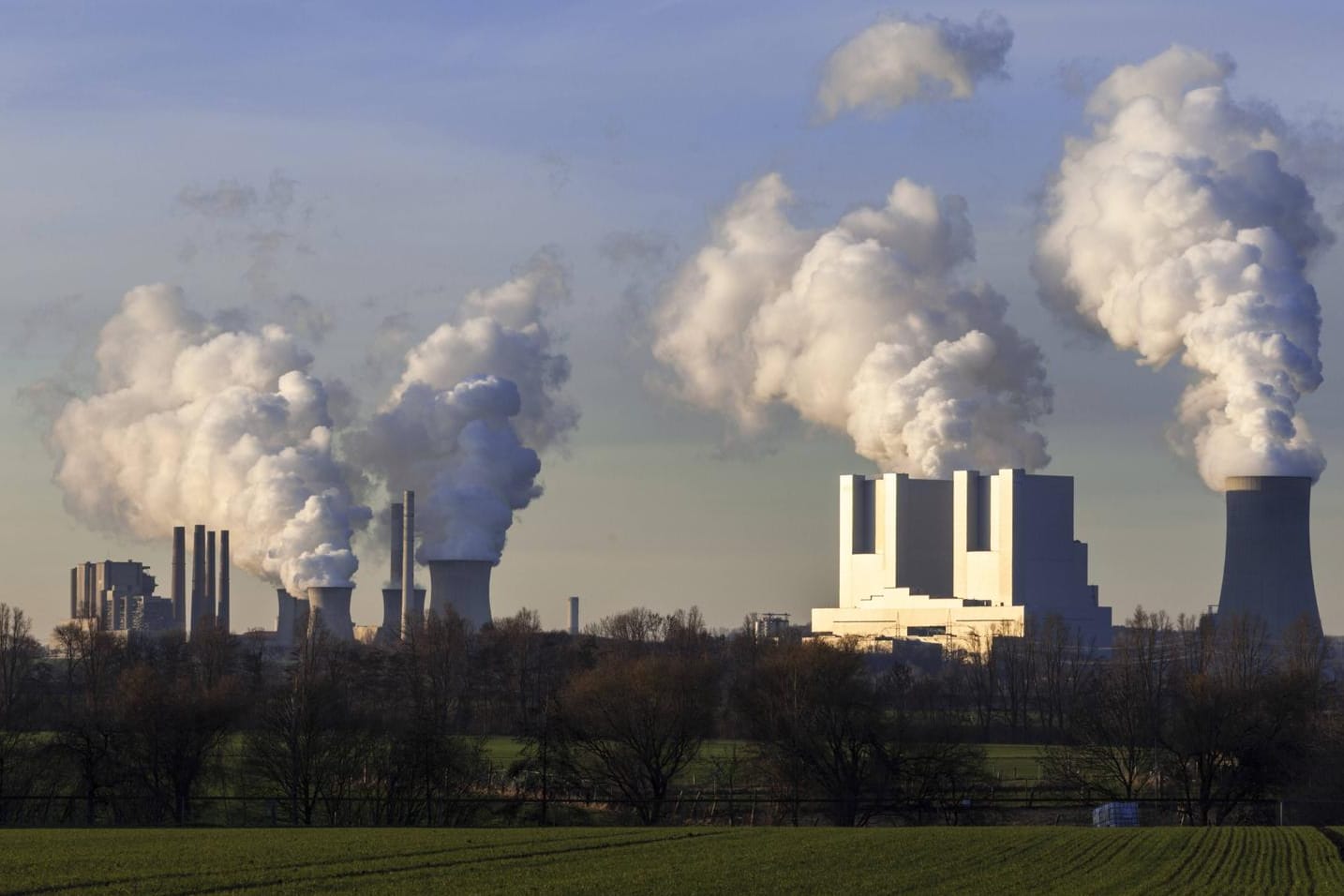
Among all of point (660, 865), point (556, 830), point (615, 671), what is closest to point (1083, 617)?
point (615, 671)

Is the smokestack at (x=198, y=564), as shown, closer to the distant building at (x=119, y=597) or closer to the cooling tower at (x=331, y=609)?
the cooling tower at (x=331, y=609)

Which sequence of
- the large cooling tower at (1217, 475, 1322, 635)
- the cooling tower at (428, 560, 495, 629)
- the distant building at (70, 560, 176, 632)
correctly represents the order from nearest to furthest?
the large cooling tower at (1217, 475, 1322, 635) < the cooling tower at (428, 560, 495, 629) < the distant building at (70, 560, 176, 632)

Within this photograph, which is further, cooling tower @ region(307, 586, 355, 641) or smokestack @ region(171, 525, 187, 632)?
smokestack @ region(171, 525, 187, 632)

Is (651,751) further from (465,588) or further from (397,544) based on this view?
(397,544)

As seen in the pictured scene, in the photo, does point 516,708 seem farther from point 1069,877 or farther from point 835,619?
point 1069,877

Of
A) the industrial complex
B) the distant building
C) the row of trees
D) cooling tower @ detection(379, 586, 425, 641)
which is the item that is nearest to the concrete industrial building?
the industrial complex

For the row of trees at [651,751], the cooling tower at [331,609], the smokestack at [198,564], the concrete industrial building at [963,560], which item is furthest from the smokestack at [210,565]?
the row of trees at [651,751]

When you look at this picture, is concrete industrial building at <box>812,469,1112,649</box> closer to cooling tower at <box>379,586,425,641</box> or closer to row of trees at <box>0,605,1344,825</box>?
cooling tower at <box>379,586,425,641</box>
